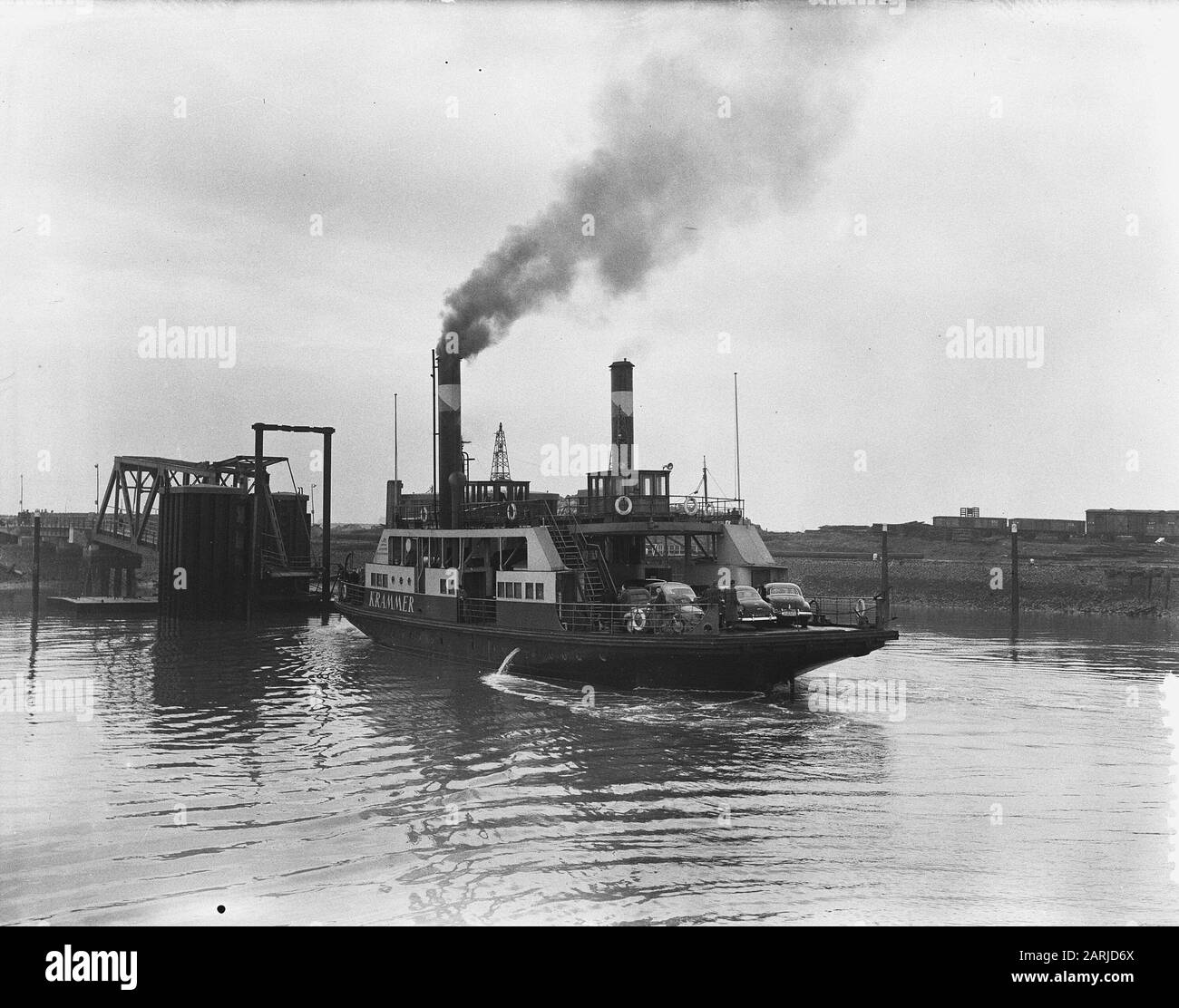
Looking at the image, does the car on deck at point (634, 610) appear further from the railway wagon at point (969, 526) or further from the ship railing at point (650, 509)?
the railway wagon at point (969, 526)

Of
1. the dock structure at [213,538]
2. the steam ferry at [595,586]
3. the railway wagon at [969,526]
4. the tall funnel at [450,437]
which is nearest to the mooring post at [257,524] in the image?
the dock structure at [213,538]

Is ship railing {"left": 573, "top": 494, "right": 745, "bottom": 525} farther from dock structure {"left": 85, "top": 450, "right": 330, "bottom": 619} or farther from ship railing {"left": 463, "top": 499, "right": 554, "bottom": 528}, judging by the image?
dock structure {"left": 85, "top": 450, "right": 330, "bottom": 619}

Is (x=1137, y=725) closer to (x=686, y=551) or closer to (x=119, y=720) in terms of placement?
(x=686, y=551)

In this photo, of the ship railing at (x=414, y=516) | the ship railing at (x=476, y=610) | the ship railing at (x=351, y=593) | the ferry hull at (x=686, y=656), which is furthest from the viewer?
the ship railing at (x=351, y=593)

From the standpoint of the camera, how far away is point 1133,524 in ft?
296

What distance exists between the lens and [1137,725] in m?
23.6

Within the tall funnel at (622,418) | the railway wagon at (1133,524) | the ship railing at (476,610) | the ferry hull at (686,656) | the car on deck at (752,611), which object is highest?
the tall funnel at (622,418)

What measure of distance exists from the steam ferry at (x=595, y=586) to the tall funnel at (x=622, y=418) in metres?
0.05

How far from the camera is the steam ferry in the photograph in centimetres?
2683

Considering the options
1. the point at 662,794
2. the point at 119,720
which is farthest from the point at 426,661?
the point at 662,794

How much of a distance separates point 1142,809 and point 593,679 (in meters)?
15.3

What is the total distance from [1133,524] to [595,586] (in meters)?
77.3

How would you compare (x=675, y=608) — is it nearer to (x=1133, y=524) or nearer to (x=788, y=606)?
(x=788, y=606)

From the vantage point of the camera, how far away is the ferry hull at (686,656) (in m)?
26.0
